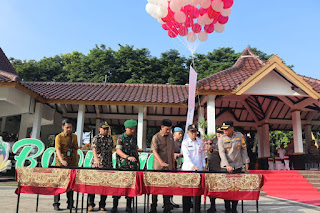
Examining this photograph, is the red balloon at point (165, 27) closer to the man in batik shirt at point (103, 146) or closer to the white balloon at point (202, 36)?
the white balloon at point (202, 36)

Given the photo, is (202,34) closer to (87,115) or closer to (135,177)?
(135,177)

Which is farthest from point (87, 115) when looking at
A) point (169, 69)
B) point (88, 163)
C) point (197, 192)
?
point (169, 69)

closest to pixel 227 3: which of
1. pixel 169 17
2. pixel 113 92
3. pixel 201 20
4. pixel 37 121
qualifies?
pixel 201 20

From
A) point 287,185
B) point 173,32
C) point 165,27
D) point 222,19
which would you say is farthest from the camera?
point 287,185

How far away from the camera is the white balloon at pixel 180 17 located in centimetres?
797

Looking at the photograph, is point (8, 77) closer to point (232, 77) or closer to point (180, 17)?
point (180, 17)

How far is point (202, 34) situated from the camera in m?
8.83

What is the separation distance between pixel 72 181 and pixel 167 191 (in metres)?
1.51

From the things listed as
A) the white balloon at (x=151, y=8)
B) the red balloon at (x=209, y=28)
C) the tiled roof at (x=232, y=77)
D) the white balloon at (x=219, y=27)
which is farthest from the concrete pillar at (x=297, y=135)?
the white balloon at (x=151, y=8)

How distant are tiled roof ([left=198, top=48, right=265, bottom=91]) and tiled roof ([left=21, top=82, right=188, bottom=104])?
4.68 ft

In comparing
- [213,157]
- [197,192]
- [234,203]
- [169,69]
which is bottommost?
[234,203]

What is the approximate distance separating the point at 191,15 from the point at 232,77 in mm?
4293

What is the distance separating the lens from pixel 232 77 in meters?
11.6

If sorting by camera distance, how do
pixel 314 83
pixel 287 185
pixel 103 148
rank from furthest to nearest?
1. pixel 314 83
2. pixel 287 185
3. pixel 103 148
